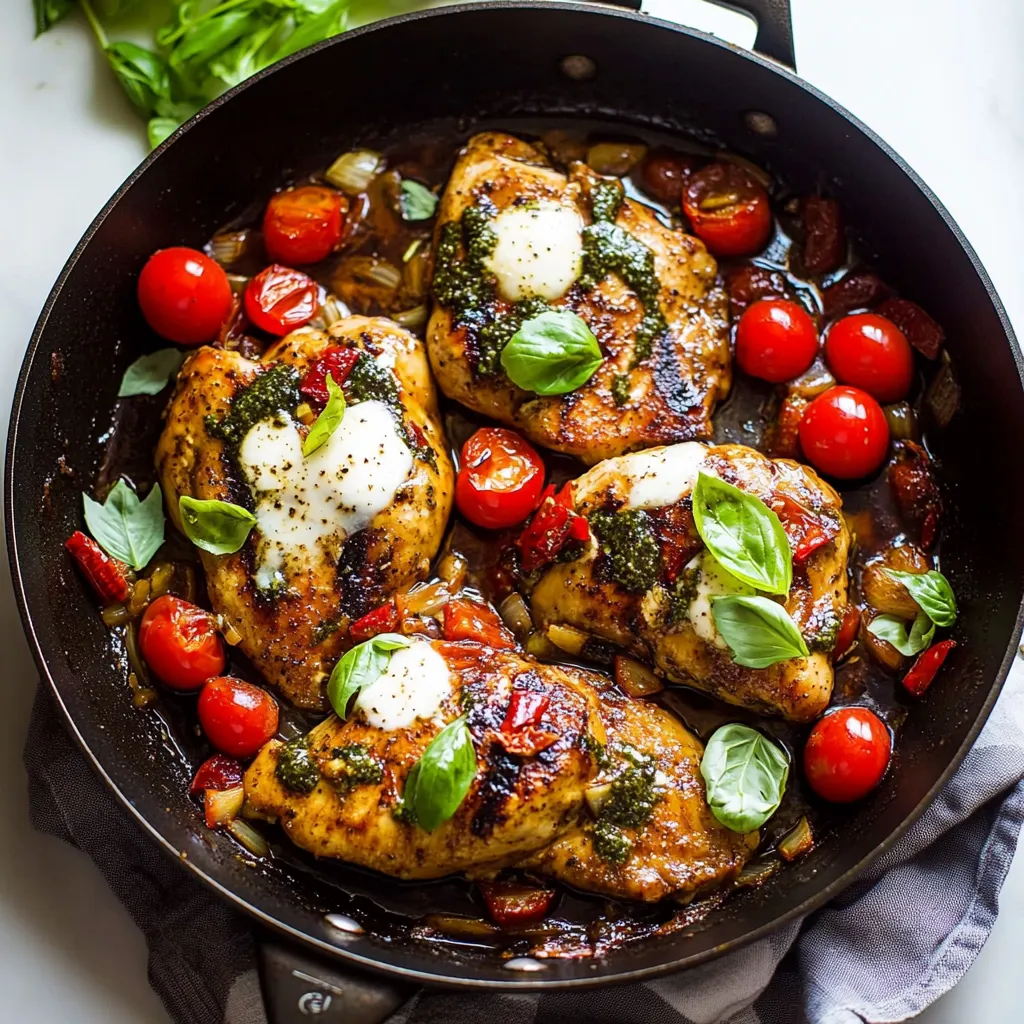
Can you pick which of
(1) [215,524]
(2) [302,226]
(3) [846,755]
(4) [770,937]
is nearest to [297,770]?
(1) [215,524]

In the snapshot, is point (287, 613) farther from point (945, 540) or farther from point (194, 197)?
point (945, 540)

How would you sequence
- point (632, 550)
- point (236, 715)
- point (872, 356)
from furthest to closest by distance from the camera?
1. point (872, 356)
2. point (236, 715)
3. point (632, 550)

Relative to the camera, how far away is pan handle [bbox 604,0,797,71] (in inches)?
150

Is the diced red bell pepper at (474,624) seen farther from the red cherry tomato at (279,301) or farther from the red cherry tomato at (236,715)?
the red cherry tomato at (279,301)

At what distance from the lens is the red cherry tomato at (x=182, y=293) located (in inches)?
154

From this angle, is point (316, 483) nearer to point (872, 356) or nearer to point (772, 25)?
point (872, 356)

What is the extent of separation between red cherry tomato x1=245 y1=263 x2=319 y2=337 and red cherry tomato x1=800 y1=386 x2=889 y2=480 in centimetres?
167

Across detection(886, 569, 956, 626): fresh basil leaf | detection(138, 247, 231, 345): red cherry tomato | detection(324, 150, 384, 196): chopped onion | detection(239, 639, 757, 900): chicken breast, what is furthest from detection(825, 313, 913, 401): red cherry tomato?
detection(138, 247, 231, 345): red cherry tomato

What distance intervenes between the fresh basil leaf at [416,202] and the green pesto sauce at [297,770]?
180cm

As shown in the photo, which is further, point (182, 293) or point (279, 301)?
point (279, 301)

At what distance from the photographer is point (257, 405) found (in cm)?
366

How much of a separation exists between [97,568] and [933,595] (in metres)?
2.56

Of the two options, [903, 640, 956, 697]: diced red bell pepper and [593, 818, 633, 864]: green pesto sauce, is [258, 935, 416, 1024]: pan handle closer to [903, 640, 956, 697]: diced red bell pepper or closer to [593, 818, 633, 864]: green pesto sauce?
[593, 818, 633, 864]: green pesto sauce

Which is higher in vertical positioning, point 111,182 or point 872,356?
point 111,182
